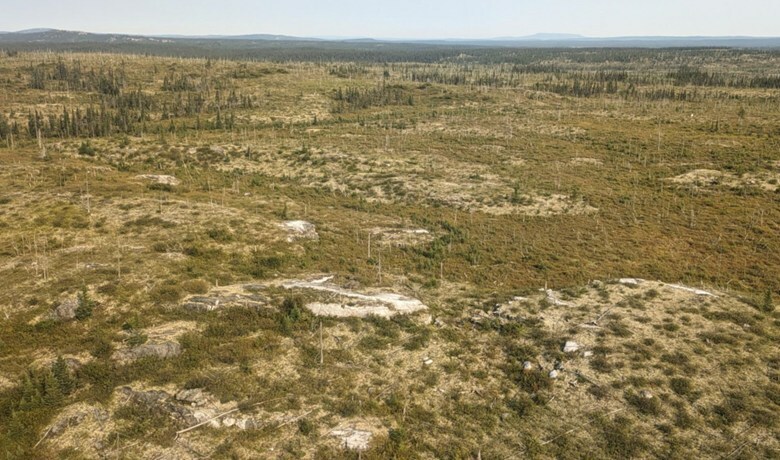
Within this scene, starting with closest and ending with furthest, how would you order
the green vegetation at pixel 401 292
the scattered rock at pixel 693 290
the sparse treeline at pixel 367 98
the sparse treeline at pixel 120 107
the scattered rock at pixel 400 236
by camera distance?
the green vegetation at pixel 401 292 < the scattered rock at pixel 693 290 < the scattered rock at pixel 400 236 < the sparse treeline at pixel 120 107 < the sparse treeline at pixel 367 98

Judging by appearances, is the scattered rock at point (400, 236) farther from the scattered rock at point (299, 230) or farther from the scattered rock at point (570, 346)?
the scattered rock at point (570, 346)

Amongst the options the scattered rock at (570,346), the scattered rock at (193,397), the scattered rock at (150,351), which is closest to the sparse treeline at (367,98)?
the scattered rock at (150,351)

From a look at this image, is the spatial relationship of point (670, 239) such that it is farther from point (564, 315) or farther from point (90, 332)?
point (90, 332)

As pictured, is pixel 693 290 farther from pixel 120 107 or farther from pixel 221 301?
pixel 120 107

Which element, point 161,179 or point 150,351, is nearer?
point 150,351

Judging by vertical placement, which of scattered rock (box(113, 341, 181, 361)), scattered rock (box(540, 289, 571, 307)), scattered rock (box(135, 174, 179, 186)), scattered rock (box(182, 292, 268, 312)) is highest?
scattered rock (box(135, 174, 179, 186))

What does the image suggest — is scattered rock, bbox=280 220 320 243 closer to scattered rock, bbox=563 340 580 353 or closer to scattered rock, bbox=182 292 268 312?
scattered rock, bbox=182 292 268 312

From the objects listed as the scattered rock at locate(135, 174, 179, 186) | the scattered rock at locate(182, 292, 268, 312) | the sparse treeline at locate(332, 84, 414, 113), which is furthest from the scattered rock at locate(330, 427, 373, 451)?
the sparse treeline at locate(332, 84, 414, 113)

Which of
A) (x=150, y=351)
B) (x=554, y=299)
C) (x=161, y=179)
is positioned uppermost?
(x=161, y=179)

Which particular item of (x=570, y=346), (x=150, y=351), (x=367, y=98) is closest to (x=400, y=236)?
(x=570, y=346)
